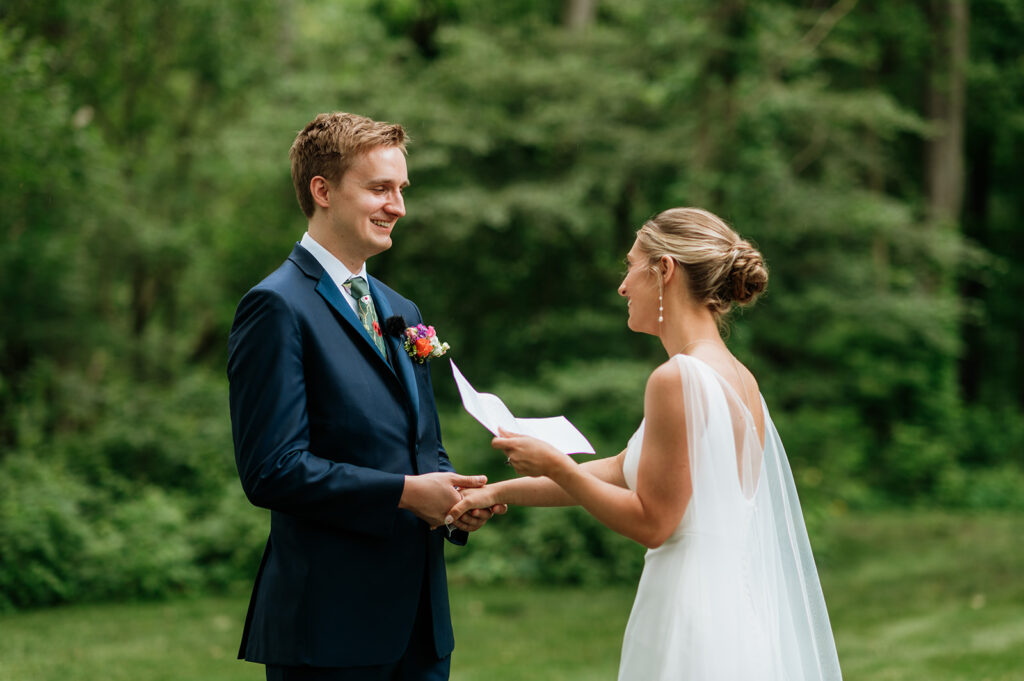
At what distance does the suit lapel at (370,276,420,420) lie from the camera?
2.93m

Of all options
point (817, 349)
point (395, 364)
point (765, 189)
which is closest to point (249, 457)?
point (395, 364)

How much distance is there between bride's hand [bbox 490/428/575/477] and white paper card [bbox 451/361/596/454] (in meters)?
0.07

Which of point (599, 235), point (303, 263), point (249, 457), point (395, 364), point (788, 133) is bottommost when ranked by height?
point (249, 457)

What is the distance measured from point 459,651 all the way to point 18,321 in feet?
23.4

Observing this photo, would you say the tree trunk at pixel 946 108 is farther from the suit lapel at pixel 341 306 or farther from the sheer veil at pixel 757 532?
the suit lapel at pixel 341 306

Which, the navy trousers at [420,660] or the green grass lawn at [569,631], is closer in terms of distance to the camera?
the navy trousers at [420,660]

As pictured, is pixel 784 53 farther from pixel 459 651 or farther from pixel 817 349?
pixel 459 651

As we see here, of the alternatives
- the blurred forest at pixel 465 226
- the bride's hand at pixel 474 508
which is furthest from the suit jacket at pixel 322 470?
the blurred forest at pixel 465 226

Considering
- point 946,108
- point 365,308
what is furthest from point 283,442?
point 946,108

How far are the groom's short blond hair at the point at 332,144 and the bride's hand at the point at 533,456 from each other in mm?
919

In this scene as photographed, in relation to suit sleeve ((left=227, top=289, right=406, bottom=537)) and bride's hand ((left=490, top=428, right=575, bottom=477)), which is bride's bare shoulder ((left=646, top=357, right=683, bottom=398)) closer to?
bride's hand ((left=490, top=428, right=575, bottom=477))

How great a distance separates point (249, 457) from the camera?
8.54ft

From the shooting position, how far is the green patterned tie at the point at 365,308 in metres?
2.98

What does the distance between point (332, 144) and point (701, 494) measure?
1.49 metres
